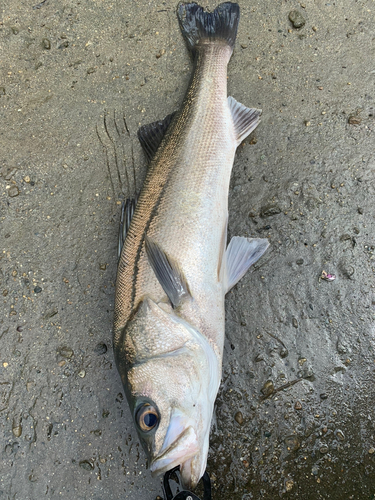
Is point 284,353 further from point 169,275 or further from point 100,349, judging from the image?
point 100,349

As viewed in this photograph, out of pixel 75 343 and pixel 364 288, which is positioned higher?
pixel 75 343

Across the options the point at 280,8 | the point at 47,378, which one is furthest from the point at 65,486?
the point at 280,8

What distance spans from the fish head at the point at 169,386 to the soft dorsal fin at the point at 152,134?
1.38 m

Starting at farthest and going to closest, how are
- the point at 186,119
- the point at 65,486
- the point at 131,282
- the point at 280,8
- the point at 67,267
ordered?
the point at 280,8 < the point at 67,267 < the point at 186,119 < the point at 65,486 < the point at 131,282

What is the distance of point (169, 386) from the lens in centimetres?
205

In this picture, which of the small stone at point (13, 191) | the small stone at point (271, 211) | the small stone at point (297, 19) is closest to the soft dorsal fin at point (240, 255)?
the small stone at point (271, 211)

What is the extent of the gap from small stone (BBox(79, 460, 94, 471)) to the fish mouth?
3.05 feet

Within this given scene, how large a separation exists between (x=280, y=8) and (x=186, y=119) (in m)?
1.64

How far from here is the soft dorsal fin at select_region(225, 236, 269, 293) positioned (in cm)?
269

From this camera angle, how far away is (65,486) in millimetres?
2588

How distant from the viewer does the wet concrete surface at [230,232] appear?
258 centimetres

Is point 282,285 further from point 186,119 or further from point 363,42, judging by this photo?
point 363,42

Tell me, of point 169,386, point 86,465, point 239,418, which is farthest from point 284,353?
point 86,465

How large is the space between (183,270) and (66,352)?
1.31 metres
